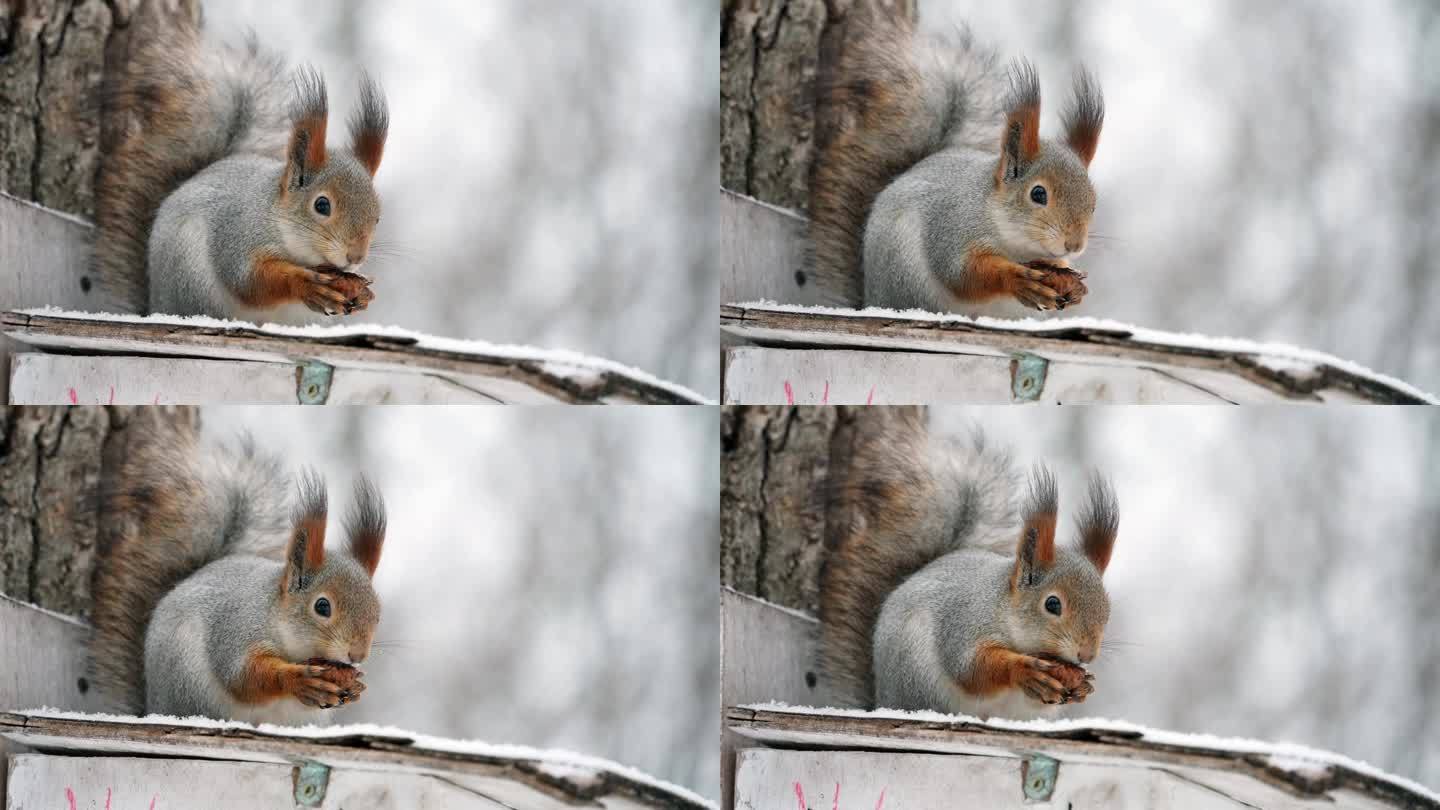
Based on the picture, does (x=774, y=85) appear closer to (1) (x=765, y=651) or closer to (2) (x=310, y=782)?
(1) (x=765, y=651)

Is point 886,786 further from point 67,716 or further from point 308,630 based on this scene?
point 67,716

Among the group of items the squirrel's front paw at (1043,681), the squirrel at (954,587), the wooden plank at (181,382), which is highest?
the wooden plank at (181,382)

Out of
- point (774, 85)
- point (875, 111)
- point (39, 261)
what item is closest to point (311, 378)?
point (39, 261)

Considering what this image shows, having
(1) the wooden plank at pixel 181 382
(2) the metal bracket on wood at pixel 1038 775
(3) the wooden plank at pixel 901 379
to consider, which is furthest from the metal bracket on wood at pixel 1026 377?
(1) the wooden plank at pixel 181 382

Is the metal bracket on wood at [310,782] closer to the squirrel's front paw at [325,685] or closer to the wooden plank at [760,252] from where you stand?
the squirrel's front paw at [325,685]

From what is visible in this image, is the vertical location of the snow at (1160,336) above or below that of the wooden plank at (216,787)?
above
